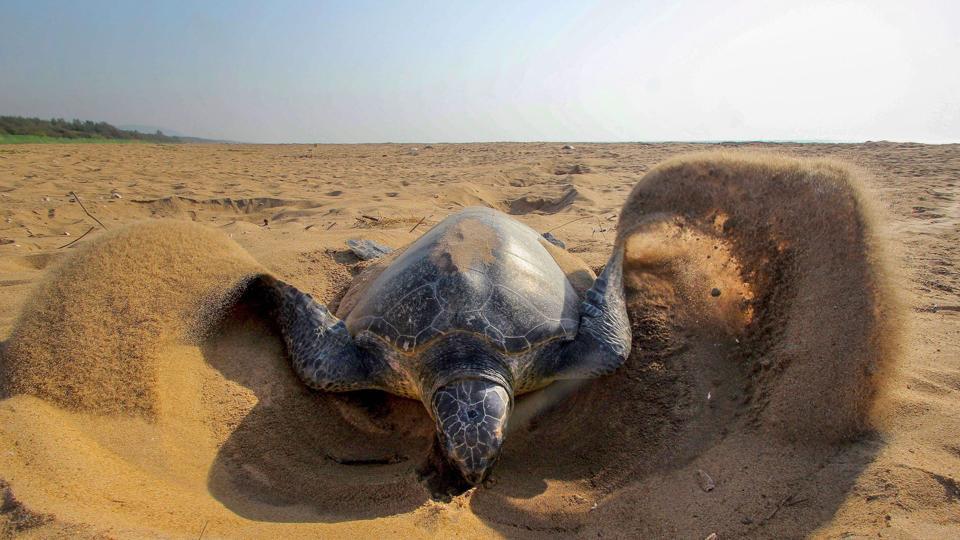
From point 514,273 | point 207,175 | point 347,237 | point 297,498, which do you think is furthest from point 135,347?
point 207,175

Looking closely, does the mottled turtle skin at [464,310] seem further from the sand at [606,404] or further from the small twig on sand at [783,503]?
the small twig on sand at [783,503]

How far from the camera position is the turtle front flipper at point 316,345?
2844 millimetres

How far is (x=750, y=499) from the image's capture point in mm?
1922

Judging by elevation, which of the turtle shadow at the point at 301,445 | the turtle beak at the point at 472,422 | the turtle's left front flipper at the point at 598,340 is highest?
the turtle's left front flipper at the point at 598,340

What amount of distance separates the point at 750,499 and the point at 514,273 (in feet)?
5.62

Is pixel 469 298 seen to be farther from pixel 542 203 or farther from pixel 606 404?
pixel 542 203

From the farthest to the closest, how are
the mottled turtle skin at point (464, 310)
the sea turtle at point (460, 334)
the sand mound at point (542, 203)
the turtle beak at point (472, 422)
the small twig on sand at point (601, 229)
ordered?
the sand mound at point (542, 203) → the small twig on sand at point (601, 229) → the mottled turtle skin at point (464, 310) → the sea turtle at point (460, 334) → the turtle beak at point (472, 422)

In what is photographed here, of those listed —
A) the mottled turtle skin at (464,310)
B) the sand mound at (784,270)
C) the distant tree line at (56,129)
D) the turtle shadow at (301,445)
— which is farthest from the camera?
the distant tree line at (56,129)

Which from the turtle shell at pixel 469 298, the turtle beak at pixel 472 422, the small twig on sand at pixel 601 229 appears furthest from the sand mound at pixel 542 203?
the turtle beak at pixel 472 422

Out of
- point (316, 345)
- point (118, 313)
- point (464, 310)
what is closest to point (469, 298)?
point (464, 310)

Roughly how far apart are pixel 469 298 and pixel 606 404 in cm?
102

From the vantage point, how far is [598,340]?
2.94 m

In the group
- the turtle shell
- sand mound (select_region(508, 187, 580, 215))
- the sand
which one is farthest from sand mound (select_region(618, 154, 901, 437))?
sand mound (select_region(508, 187, 580, 215))

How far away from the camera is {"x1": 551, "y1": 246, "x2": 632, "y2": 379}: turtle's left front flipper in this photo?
2.88m
